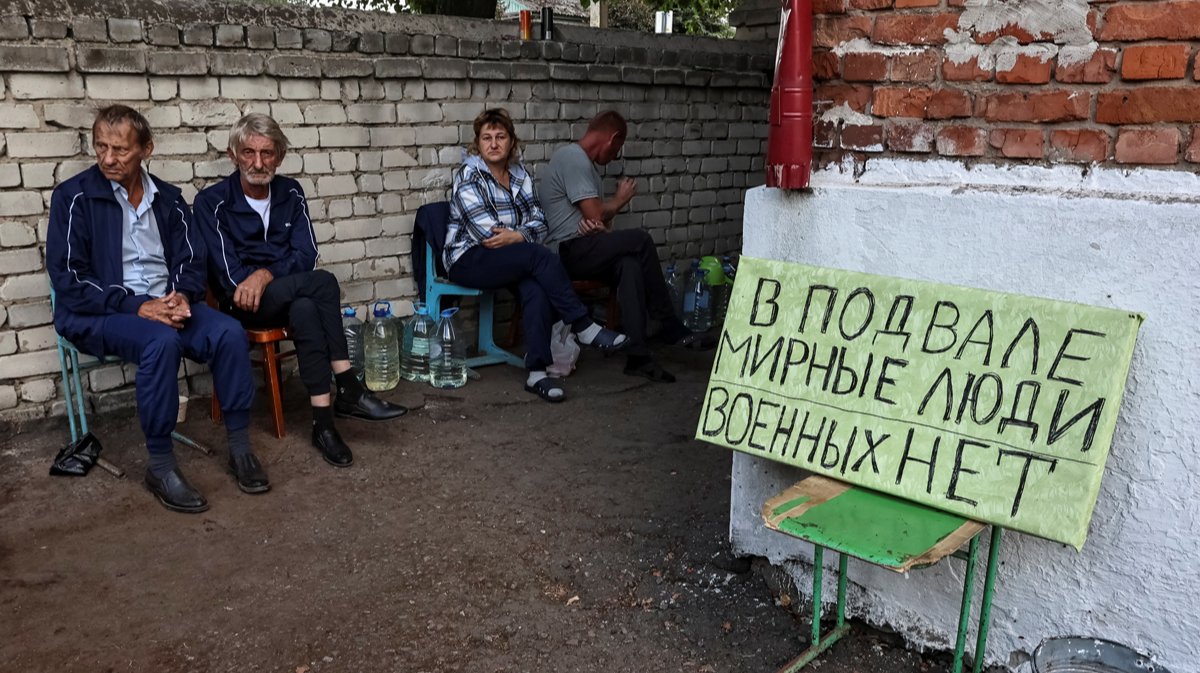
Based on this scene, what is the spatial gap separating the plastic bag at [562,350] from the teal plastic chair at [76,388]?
6.54 ft

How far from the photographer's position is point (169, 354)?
12.3ft

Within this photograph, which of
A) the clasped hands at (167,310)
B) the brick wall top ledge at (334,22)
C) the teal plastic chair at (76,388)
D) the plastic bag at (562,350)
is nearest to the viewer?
the clasped hands at (167,310)

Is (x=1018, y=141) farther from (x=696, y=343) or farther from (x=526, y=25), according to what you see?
(x=526, y=25)

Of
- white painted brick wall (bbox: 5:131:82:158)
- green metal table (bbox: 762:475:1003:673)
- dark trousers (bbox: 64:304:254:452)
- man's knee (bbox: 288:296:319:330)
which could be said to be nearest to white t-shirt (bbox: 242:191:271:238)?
man's knee (bbox: 288:296:319:330)

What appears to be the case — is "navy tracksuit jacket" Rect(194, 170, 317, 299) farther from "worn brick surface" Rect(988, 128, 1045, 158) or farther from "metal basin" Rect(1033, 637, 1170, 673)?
"metal basin" Rect(1033, 637, 1170, 673)

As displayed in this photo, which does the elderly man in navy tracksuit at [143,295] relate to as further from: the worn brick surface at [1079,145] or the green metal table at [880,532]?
the worn brick surface at [1079,145]

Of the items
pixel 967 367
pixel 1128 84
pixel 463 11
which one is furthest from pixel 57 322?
pixel 463 11

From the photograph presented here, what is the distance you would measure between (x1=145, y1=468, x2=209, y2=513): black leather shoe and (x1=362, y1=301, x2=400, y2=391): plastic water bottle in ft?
4.95

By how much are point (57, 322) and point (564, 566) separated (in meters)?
2.30

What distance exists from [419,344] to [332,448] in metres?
1.37

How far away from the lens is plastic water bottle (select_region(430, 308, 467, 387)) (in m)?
5.41

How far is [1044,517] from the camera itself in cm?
230

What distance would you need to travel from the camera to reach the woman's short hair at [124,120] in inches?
150

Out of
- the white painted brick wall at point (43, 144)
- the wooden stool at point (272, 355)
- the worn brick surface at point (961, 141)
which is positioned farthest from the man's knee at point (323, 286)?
the worn brick surface at point (961, 141)
